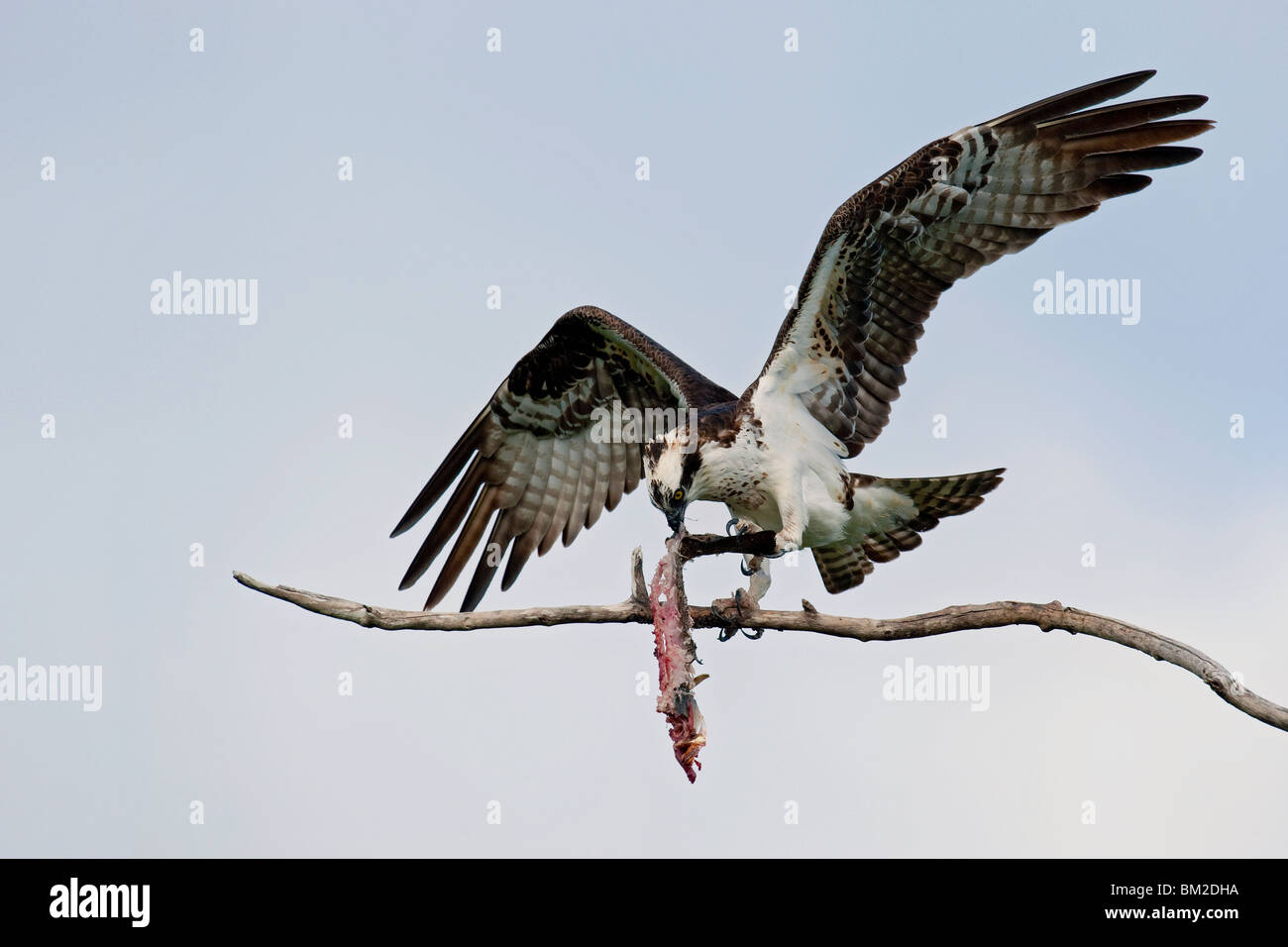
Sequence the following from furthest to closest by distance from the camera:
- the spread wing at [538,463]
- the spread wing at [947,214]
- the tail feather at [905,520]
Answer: the spread wing at [538,463] < the tail feather at [905,520] < the spread wing at [947,214]

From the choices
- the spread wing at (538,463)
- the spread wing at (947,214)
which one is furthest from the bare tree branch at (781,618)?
the spread wing at (538,463)

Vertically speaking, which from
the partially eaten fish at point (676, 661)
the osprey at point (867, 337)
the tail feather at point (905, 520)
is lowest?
the partially eaten fish at point (676, 661)

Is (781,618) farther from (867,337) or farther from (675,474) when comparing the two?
(867,337)

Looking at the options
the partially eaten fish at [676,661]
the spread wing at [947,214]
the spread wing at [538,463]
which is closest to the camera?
the partially eaten fish at [676,661]

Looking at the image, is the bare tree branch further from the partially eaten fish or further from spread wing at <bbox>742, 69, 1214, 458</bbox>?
spread wing at <bbox>742, 69, 1214, 458</bbox>

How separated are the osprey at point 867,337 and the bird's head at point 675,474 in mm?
12

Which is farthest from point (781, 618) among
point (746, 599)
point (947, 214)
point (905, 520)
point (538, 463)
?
point (538, 463)

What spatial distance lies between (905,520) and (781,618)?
176 cm

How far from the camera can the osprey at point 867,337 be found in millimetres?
8133

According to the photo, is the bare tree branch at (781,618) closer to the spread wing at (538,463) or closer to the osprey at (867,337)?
the osprey at (867,337)

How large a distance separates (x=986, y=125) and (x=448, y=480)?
16.9 feet

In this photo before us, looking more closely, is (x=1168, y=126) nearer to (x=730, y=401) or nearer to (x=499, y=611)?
(x=730, y=401)

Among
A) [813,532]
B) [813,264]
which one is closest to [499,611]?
[813,532]

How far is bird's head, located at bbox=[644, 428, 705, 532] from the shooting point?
8.09 meters
